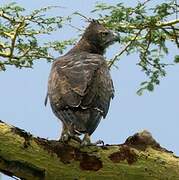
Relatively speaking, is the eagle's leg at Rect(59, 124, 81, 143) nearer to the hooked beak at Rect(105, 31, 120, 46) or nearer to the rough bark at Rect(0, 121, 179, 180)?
the rough bark at Rect(0, 121, 179, 180)

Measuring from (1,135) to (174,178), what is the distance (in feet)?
3.85

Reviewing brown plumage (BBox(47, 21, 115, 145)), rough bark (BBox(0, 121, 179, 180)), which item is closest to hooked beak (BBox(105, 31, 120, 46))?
brown plumage (BBox(47, 21, 115, 145))

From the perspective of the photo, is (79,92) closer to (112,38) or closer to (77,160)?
(77,160)

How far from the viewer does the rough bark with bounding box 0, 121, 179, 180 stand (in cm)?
410

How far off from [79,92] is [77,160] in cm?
91

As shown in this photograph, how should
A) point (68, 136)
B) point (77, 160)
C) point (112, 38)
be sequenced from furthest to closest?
point (112, 38), point (68, 136), point (77, 160)

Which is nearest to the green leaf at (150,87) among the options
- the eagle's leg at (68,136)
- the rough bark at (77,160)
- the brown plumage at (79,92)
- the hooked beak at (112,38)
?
the hooked beak at (112,38)

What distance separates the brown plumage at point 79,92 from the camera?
189 inches

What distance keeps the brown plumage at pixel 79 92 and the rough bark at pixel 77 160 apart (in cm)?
19

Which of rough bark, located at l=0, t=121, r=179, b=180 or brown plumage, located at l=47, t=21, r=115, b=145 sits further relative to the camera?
brown plumage, located at l=47, t=21, r=115, b=145

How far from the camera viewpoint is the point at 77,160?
4207 mm

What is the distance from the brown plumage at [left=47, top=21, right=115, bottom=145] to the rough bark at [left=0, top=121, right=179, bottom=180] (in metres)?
0.19

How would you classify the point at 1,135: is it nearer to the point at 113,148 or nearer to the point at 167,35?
the point at 113,148

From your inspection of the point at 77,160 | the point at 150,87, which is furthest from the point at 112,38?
the point at 77,160
